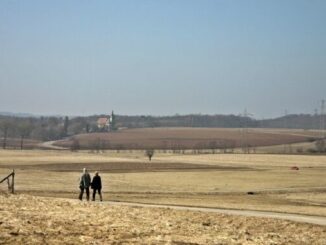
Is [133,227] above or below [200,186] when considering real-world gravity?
above

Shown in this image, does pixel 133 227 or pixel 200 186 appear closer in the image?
pixel 133 227

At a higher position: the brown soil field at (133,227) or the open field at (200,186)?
the brown soil field at (133,227)

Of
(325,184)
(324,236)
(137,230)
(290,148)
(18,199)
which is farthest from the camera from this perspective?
(290,148)

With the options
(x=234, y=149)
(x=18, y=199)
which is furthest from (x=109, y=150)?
(x=18, y=199)

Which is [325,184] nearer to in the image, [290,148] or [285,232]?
[285,232]

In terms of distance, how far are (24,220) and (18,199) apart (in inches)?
274

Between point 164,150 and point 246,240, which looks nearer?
point 246,240

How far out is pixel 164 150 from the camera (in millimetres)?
182000

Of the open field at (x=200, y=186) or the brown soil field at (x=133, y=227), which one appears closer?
the brown soil field at (x=133, y=227)

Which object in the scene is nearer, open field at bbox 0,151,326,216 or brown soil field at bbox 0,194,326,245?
brown soil field at bbox 0,194,326,245

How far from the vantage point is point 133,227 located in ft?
55.3

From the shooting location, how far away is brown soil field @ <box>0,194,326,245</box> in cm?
1469

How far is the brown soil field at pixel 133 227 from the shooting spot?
14.7 m

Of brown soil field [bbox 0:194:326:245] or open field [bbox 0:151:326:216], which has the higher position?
brown soil field [bbox 0:194:326:245]
